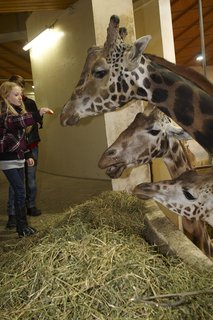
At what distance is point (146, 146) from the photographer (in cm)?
285

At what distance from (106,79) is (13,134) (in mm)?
1423

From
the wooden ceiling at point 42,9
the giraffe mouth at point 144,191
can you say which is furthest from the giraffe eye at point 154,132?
the wooden ceiling at point 42,9

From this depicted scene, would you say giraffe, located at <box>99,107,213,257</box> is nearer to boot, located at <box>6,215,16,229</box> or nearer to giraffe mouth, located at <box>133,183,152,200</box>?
giraffe mouth, located at <box>133,183,152,200</box>

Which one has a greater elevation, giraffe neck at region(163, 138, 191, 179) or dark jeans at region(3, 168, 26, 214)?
giraffe neck at region(163, 138, 191, 179)

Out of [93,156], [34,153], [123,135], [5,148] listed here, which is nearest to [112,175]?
[123,135]

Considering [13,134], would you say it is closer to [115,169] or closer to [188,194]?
[115,169]

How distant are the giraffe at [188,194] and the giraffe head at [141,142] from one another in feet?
1.36

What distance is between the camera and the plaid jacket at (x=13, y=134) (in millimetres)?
3373

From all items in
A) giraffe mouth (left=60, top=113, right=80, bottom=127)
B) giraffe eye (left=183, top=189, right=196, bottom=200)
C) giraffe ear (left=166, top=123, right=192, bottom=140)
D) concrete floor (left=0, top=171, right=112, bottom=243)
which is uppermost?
giraffe mouth (left=60, top=113, right=80, bottom=127)

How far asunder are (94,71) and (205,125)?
26.8 inches

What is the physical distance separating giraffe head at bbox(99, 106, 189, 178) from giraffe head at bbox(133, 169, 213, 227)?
1.37ft

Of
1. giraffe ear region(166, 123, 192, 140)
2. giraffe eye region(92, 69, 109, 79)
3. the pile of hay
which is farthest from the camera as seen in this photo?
giraffe ear region(166, 123, 192, 140)

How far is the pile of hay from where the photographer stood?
189 cm

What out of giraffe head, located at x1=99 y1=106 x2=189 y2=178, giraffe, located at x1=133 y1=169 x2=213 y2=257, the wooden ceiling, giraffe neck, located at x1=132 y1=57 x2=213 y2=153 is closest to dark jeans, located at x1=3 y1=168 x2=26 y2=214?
giraffe head, located at x1=99 y1=106 x2=189 y2=178
